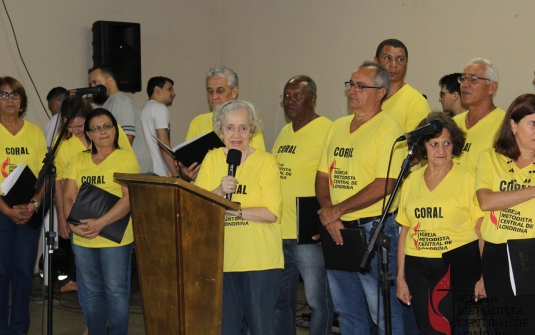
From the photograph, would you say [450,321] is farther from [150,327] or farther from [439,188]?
[150,327]

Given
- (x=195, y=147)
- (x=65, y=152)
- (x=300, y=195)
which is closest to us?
(x=195, y=147)

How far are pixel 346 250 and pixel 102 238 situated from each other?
4.96ft

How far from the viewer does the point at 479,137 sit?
3750 millimetres

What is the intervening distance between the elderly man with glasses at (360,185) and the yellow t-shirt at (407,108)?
0.46 metres

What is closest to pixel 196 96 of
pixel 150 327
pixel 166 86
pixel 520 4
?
pixel 166 86

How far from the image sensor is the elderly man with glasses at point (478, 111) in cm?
373

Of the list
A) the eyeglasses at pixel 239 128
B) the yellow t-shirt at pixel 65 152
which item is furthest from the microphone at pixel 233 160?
the yellow t-shirt at pixel 65 152

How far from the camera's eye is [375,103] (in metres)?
3.69

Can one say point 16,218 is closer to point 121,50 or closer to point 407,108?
point 407,108

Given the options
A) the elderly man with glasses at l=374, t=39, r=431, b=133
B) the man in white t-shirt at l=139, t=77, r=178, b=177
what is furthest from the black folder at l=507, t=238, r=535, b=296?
the man in white t-shirt at l=139, t=77, r=178, b=177

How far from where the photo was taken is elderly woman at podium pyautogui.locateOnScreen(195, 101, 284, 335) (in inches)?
128

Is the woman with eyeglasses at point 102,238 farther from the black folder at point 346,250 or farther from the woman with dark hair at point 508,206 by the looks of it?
the woman with dark hair at point 508,206

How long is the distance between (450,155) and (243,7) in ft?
16.2

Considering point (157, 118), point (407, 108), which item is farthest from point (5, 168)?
point (407, 108)
